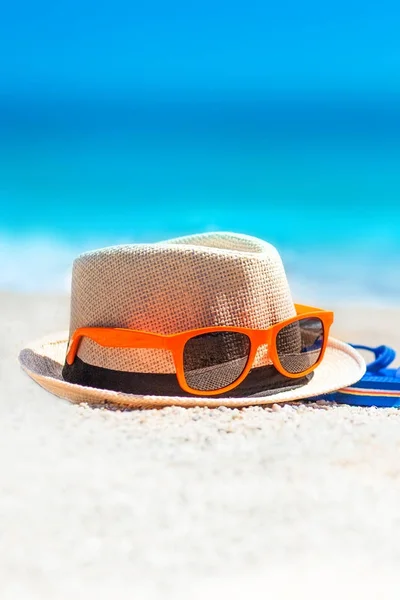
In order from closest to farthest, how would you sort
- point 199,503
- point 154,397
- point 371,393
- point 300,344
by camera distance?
point 199,503 → point 154,397 → point 300,344 → point 371,393

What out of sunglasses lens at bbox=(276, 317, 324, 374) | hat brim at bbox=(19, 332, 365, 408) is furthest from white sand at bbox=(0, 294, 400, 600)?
sunglasses lens at bbox=(276, 317, 324, 374)

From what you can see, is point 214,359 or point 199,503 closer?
point 199,503

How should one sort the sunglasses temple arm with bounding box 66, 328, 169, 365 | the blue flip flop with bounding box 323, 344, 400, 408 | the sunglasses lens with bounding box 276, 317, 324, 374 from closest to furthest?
the sunglasses temple arm with bounding box 66, 328, 169, 365
the sunglasses lens with bounding box 276, 317, 324, 374
the blue flip flop with bounding box 323, 344, 400, 408

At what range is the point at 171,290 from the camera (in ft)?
7.84

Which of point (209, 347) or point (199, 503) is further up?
point (209, 347)

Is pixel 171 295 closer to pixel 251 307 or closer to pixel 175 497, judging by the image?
pixel 251 307

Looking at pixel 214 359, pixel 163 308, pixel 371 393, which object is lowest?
pixel 371 393

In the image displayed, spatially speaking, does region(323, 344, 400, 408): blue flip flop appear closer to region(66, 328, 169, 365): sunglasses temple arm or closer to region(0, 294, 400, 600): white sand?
region(0, 294, 400, 600): white sand

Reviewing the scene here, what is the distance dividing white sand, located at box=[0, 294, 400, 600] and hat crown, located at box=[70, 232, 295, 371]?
27 centimetres

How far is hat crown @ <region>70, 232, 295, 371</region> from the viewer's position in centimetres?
239

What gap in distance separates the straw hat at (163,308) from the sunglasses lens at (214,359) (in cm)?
5

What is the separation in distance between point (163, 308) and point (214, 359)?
0.22m

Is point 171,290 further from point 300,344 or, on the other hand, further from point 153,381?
point 300,344

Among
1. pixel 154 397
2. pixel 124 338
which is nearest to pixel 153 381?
pixel 154 397
